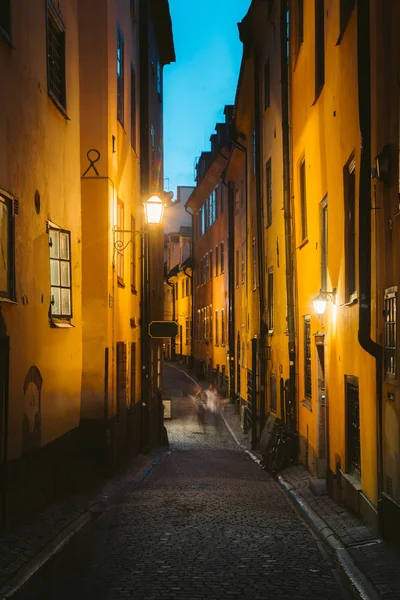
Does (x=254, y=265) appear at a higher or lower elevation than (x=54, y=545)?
higher

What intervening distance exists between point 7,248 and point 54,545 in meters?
3.37

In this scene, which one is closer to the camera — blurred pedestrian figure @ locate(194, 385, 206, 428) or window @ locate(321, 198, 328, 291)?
window @ locate(321, 198, 328, 291)

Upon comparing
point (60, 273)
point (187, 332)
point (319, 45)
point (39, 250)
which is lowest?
point (187, 332)

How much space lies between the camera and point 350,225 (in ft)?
35.6

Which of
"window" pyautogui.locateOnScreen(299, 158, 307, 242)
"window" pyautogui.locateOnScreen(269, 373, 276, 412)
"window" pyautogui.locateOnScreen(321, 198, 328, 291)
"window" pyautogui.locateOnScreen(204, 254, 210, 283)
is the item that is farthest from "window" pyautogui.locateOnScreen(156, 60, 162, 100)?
"window" pyautogui.locateOnScreen(204, 254, 210, 283)

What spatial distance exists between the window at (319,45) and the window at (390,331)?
630 cm

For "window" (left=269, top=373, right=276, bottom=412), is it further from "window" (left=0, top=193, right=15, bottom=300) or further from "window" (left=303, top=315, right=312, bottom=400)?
"window" (left=0, top=193, right=15, bottom=300)

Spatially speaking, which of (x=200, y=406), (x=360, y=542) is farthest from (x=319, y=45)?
(x=200, y=406)

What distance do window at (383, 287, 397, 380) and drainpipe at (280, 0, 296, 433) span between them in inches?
318

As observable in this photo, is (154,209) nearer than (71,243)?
No

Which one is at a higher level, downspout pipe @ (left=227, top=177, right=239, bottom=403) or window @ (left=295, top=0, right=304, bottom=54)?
window @ (left=295, top=0, right=304, bottom=54)

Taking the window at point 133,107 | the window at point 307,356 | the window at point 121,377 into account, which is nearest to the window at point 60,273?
the window at point 121,377

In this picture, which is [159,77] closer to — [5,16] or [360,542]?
[5,16]

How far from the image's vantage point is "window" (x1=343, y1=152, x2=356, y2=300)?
10750mm
